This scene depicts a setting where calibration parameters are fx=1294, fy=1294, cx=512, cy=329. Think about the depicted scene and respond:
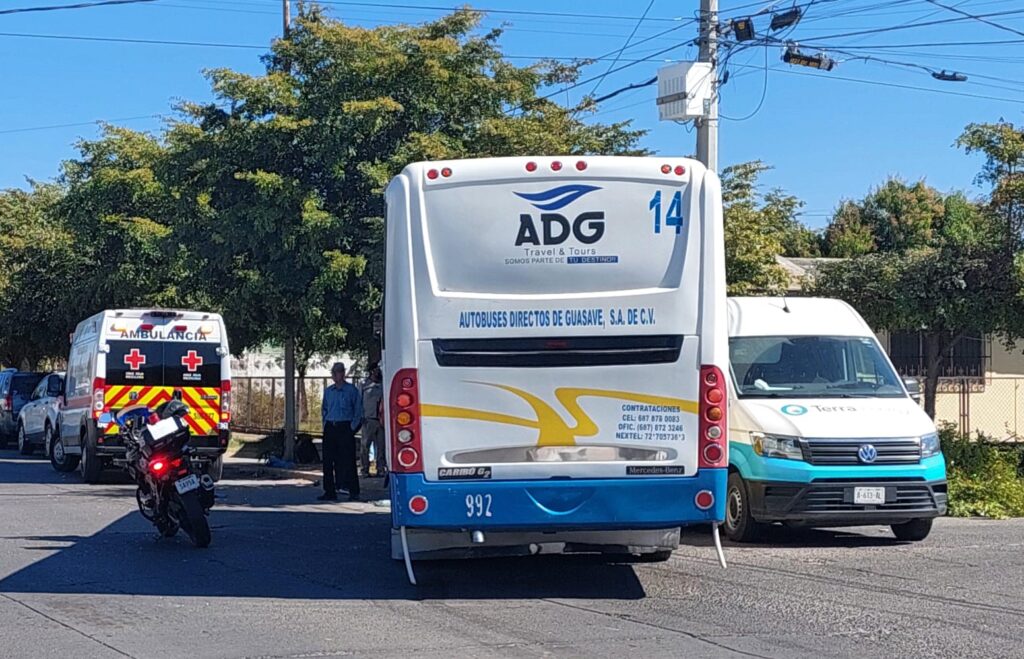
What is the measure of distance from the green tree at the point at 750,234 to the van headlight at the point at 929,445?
8368mm

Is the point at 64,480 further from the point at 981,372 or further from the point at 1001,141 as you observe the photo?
the point at 981,372

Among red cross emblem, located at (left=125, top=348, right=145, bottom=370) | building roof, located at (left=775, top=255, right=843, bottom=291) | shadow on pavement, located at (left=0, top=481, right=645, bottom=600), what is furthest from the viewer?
building roof, located at (left=775, top=255, right=843, bottom=291)

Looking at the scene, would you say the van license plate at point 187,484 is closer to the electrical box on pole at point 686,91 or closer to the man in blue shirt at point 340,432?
the man in blue shirt at point 340,432

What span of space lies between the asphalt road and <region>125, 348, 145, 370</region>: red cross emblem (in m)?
5.84

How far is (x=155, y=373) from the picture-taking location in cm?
1989

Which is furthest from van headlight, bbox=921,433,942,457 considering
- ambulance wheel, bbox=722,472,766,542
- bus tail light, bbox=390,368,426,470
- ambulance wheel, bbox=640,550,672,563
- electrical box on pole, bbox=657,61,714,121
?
electrical box on pole, bbox=657,61,714,121

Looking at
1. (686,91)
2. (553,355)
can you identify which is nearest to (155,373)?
(686,91)

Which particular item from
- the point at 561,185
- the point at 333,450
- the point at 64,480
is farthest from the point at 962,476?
the point at 64,480

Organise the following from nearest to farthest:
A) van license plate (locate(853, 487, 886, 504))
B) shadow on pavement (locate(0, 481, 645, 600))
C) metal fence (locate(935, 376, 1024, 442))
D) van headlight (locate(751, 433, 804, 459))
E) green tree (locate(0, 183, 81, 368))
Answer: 1. shadow on pavement (locate(0, 481, 645, 600))
2. van license plate (locate(853, 487, 886, 504))
3. van headlight (locate(751, 433, 804, 459))
4. metal fence (locate(935, 376, 1024, 442))
5. green tree (locate(0, 183, 81, 368))

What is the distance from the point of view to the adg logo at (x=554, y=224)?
9.50m

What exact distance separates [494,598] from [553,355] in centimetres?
193

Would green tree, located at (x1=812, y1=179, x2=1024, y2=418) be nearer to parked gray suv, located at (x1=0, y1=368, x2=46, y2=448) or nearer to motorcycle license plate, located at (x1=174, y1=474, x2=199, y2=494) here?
motorcycle license plate, located at (x1=174, y1=474, x2=199, y2=494)

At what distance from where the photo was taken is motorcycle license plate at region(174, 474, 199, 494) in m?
12.5

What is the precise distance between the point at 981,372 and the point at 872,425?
16773 mm
